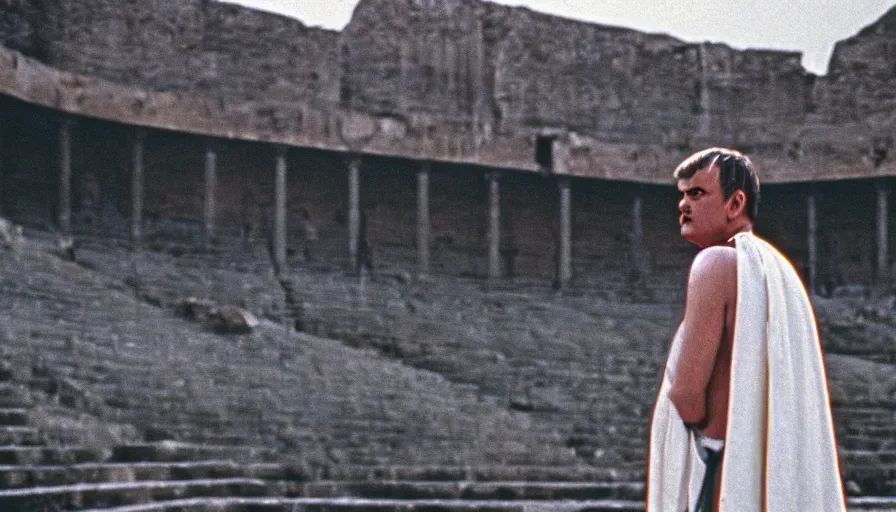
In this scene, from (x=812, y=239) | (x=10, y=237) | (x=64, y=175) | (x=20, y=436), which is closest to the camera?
(x=20, y=436)

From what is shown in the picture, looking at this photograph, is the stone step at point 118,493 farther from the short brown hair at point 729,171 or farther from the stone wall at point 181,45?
the stone wall at point 181,45

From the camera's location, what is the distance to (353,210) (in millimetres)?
23828

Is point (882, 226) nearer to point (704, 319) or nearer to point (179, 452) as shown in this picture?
point (179, 452)

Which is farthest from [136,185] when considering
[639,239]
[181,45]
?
[639,239]

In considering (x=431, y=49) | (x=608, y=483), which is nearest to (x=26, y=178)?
(x=431, y=49)

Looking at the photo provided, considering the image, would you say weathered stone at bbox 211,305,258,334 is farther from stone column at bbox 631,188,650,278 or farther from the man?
the man

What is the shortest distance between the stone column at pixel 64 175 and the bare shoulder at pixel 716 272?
1952 cm

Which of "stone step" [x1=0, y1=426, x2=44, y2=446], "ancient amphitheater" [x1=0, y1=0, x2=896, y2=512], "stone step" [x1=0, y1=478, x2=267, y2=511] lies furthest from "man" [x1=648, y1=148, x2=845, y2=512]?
"stone step" [x1=0, y1=426, x2=44, y2=446]

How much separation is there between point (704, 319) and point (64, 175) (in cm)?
1964

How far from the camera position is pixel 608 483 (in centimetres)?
1141

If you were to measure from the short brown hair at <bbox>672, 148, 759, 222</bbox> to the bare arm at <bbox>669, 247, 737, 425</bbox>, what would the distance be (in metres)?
0.19

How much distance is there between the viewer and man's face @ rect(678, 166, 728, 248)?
10.1 ft

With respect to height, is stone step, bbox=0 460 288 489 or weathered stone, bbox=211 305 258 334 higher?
weathered stone, bbox=211 305 258 334

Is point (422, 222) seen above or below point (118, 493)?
above
